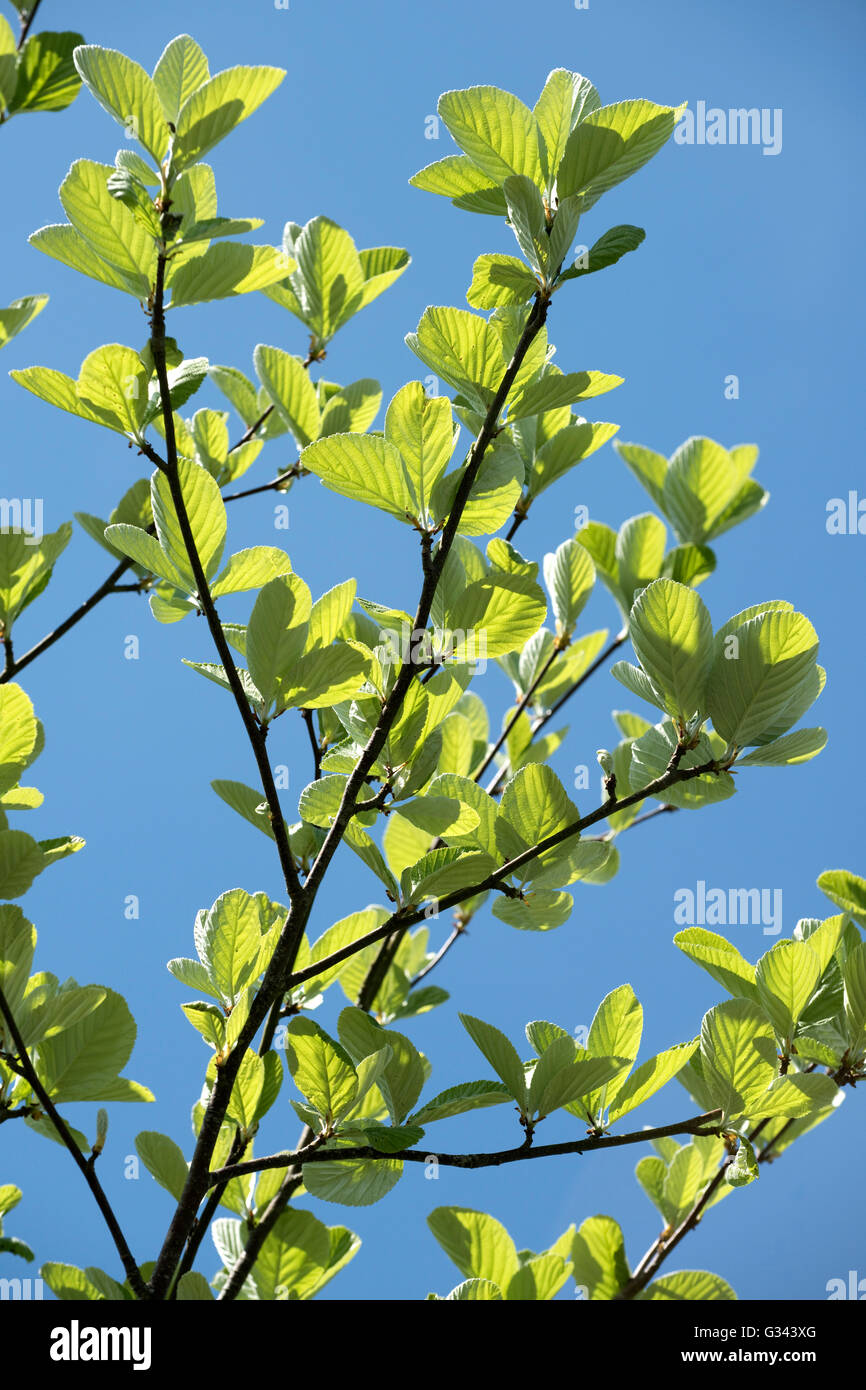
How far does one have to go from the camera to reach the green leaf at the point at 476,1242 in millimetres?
785

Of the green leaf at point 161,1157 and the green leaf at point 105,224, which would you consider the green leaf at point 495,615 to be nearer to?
the green leaf at point 105,224

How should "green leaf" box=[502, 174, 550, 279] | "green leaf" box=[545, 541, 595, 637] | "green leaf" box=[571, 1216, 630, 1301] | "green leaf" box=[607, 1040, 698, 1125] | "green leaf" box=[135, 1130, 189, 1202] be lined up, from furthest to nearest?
1. "green leaf" box=[545, 541, 595, 637]
2. "green leaf" box=[571, 1216, 630, 1301]
3. "green leaf" box=[135, 1130, 189, 1202]
4. "green leaf" box=[607, 1040, 698, 1125]
5. "green leaf" box=[502, 174, 550, 279]

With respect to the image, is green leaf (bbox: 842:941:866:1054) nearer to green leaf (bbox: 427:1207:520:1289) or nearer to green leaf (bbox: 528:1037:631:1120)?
green leaf (bbox: 528:1037:631:1120)

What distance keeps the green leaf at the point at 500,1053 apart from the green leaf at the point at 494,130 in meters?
0.53

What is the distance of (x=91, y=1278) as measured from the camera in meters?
0.74

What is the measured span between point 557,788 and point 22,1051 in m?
0.38

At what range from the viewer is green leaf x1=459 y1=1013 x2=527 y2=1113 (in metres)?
0.66

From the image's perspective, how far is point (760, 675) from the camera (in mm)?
599

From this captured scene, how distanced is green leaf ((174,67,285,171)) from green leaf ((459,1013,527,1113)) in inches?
22.2

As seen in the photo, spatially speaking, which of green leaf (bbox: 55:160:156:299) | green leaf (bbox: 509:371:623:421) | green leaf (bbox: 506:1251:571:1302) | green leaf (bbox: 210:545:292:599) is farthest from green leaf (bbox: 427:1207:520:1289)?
green leaf (bbox: 55:160:156:299)

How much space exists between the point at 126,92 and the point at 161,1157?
728mm

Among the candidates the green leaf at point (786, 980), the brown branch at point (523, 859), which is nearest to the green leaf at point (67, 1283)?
the brown branch at point (523, 859)
